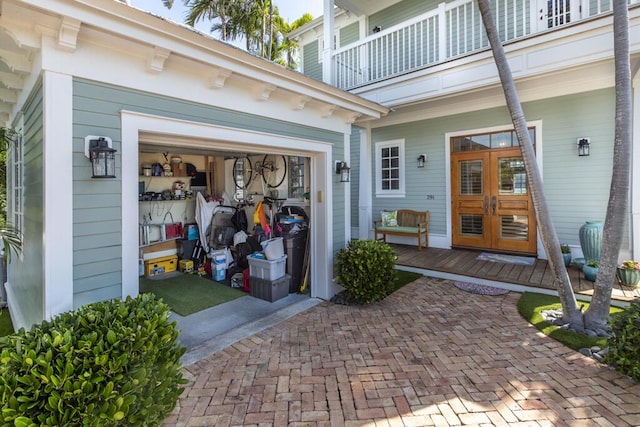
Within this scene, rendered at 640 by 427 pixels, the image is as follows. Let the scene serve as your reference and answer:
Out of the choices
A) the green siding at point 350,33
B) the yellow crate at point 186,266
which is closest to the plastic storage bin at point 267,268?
the yellow crate at point 186,266

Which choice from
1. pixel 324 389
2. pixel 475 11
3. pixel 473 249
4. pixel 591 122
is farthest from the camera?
pixel 473 249

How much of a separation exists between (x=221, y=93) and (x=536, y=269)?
19.0 ft

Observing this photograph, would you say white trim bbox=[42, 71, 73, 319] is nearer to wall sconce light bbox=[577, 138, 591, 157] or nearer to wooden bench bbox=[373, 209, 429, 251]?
wooden bench bbox=[373, 209, 429, 251]

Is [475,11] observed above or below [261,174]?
above

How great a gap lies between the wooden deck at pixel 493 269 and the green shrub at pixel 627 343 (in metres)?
1.85

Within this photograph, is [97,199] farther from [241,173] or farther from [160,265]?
[241,173]

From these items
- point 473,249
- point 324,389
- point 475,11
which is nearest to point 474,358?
point 324,389

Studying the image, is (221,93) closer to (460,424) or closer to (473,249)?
(460,424)

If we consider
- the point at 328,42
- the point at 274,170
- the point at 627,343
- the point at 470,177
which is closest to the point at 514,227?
the point at 470,177

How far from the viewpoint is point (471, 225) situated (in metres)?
6.96

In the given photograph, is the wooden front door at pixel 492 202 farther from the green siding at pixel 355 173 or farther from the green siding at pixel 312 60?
the green siding at pixel 312 60

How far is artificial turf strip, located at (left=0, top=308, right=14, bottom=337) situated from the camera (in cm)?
389

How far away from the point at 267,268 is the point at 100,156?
9.44ft

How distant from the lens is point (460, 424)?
7.12 feet
